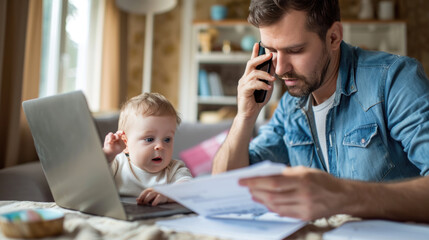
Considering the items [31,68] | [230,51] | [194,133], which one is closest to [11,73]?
[31,68]

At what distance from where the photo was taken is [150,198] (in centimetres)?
90

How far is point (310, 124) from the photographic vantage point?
1386 mm

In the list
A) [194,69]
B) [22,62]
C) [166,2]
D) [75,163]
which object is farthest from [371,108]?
[194,69]

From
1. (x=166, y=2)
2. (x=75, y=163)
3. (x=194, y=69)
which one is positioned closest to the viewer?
(x=75, y=163)

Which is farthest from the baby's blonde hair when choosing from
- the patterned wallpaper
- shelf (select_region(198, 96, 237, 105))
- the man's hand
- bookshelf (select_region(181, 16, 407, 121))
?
the patterned wallpaper

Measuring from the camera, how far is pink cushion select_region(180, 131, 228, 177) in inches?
93.4

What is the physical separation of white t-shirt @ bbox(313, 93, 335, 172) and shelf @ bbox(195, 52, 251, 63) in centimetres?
274

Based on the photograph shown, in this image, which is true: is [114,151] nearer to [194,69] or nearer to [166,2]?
[166,2]

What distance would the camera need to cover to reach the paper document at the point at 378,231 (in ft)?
2.04

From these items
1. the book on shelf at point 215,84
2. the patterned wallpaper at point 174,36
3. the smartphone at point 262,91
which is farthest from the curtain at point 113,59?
the smartphone at point 262,91

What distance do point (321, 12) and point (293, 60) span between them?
16 centimetres

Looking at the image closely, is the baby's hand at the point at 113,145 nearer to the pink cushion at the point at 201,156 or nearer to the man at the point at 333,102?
the man at the point at 333,102

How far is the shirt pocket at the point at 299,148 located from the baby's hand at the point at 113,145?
0.66 metres

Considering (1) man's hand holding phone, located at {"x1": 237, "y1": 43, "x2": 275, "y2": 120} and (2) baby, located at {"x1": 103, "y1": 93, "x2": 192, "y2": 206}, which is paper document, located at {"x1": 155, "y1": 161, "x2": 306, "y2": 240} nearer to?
(2) baby, located at {"x1": 103, "y1": 93, "x2": 192, "y2": 206}
